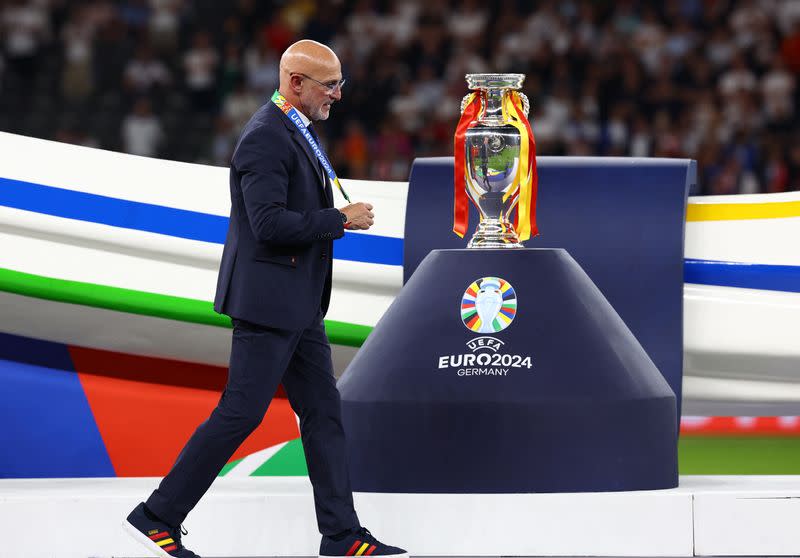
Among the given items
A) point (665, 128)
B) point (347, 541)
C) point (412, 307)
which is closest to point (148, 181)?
point (412, 307)

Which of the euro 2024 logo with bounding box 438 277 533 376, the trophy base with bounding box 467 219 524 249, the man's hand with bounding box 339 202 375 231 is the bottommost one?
the euro 2024 logo with bounding box 438 277 533 376

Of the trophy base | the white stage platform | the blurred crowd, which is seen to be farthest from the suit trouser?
the blurred crowd

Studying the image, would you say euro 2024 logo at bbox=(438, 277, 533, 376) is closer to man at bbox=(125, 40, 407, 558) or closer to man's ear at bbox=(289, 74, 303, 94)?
man at bbox=(125, 40, 407, 558)

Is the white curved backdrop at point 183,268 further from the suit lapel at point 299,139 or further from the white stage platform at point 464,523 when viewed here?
the suit lapel at point 299,139

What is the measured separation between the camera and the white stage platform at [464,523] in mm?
3990

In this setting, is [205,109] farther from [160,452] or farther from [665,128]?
[160,452]

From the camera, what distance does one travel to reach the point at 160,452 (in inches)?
199

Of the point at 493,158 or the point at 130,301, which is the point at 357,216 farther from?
the point at 130,301

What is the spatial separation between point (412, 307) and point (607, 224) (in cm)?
82

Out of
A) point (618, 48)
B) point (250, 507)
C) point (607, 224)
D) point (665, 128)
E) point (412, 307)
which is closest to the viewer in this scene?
point (250, 507)

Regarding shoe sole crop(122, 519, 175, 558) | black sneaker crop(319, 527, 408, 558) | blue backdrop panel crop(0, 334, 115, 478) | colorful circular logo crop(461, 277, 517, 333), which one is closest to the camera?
shoe sole crop(122, 519, 175, 558)

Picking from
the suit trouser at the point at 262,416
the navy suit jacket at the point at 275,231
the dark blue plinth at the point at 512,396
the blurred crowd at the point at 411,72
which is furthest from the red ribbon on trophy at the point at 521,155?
the blurred crowd at the point at 411,72

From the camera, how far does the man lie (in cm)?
372

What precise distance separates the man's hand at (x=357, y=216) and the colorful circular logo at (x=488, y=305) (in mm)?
543
